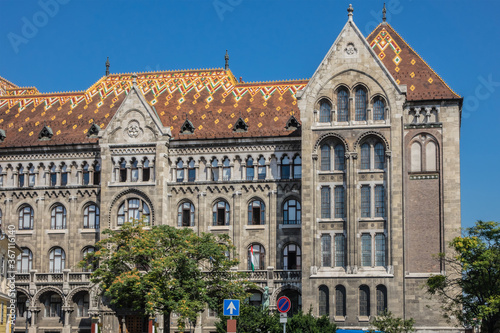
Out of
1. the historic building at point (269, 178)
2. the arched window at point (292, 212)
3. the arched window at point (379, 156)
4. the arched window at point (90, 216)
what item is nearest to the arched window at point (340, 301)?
the historic building at point (269, 178)

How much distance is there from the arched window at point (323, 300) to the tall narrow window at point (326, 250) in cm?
185

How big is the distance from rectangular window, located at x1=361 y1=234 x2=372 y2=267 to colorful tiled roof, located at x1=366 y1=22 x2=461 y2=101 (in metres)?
11.4

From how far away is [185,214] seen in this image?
76562 mm

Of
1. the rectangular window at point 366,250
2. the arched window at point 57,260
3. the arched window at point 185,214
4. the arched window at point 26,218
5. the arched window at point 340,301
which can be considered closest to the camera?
the arched window at point 340,301

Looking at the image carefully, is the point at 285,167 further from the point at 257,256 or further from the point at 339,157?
the point at 257,256

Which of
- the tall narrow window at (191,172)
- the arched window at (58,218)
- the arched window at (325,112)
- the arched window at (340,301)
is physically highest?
the arched window at (325,112)

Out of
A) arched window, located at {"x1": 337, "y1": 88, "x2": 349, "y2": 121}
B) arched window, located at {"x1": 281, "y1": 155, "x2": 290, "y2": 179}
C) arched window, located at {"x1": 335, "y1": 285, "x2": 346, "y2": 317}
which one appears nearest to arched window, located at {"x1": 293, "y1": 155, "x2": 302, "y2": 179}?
arched window, located at {"x1": 281, "y1": 155, "x2": 290, "y2": 179}

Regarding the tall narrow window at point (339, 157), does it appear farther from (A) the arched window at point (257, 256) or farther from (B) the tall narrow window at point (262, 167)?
(A) the arched window at point (257, 256)

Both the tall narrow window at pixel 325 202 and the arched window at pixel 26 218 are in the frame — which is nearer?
the tall narrow window at pixel 325 202

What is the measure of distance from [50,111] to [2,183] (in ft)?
29.2

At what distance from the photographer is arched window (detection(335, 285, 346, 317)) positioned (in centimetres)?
6900

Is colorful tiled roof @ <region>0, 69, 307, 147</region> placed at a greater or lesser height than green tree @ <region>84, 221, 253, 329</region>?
greater

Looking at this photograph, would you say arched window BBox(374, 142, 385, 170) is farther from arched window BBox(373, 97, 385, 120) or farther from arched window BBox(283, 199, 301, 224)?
arched window BBox(283, 199, 301, 224)

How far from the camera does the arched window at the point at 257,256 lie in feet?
242
